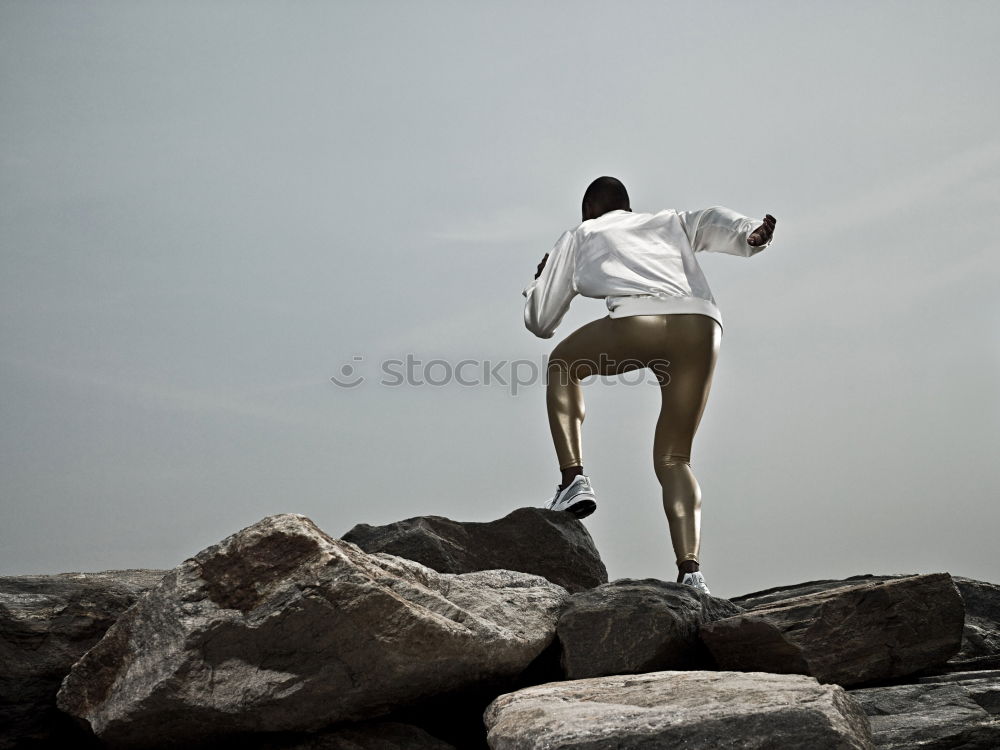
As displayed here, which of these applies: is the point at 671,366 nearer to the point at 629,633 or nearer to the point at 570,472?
the point at 570,472

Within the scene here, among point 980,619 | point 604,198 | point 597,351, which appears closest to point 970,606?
point 980,619

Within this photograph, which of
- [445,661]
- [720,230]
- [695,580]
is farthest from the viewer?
[720,230]

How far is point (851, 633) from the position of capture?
3629mm

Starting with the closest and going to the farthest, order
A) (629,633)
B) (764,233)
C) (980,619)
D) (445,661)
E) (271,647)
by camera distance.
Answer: (271,647) → (445,661) → (629,633) → (980,619) → (764,233)

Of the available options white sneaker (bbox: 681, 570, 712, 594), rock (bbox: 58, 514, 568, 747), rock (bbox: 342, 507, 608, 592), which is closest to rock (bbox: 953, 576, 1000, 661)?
white sneaker (bbox: 681, 570, 712, 594)

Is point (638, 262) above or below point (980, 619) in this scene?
above

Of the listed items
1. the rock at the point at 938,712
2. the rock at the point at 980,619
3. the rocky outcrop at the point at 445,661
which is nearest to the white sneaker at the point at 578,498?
the rocky outcrop at the point at 445,661

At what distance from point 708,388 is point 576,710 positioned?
276cm

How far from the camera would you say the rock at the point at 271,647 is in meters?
2.99

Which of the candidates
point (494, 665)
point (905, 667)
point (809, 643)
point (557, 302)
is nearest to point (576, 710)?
point (494, 665)

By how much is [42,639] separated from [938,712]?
10.3ft

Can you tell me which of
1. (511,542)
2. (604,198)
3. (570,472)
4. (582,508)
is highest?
(604,198)

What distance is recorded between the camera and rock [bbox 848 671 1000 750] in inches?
118

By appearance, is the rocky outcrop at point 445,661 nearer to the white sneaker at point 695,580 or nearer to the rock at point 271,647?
the rock at point 271,647
